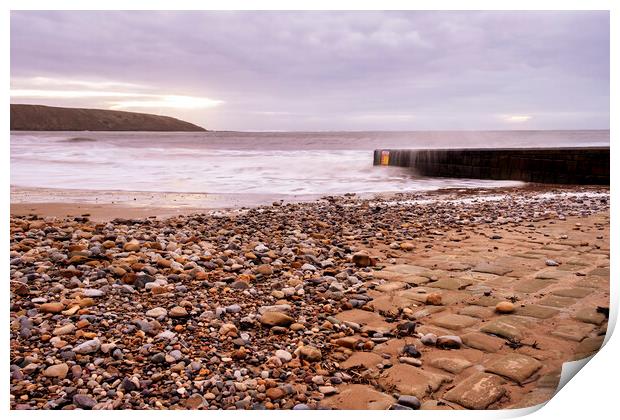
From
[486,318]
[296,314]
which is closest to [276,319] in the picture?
[296,314]

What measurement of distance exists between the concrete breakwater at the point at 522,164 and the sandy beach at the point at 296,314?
5465 millimetres

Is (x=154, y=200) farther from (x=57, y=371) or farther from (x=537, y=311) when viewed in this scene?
(x=537, y=311)

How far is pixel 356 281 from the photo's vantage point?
10.6 feet

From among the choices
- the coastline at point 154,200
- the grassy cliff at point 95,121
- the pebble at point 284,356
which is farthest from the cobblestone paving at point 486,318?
the grassy cliff at point 95,121

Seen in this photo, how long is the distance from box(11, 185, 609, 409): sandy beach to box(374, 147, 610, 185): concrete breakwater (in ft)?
17.9

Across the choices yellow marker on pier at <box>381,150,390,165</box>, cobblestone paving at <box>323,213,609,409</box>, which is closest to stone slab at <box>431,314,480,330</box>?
cobblestone paving at <box>323,213,609,409</box>

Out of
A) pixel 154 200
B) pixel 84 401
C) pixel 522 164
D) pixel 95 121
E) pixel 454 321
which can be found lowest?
pixel 84 401

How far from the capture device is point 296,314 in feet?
8.76

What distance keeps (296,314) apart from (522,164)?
928 centimetres

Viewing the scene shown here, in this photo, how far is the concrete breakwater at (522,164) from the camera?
9656mm

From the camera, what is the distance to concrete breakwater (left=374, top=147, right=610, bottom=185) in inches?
380

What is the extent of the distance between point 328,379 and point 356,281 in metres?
1.26

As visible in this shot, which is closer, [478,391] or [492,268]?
[478,391]
